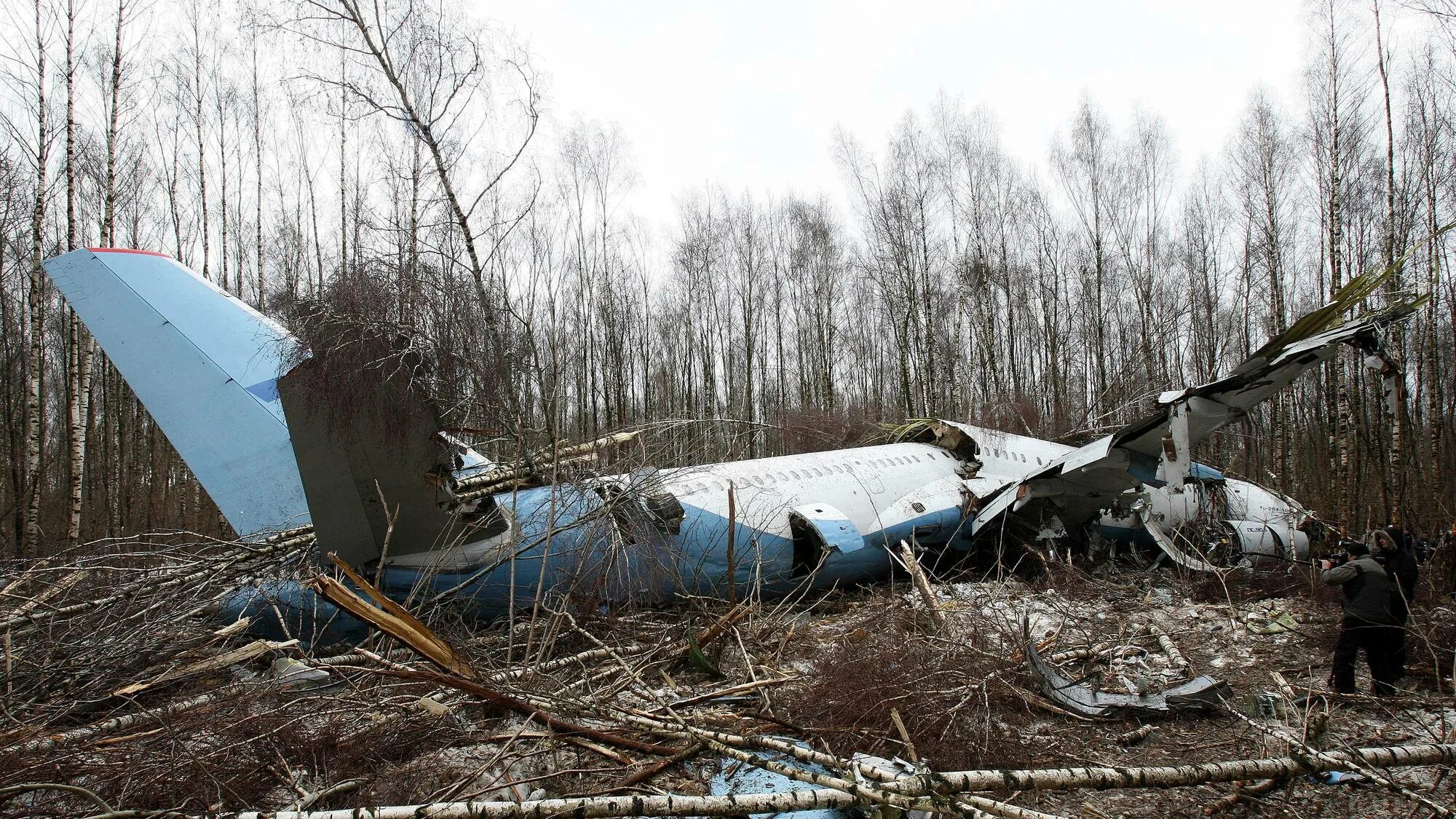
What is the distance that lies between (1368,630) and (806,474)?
596 cm

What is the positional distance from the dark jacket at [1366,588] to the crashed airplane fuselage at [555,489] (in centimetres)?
307

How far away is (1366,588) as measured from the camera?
641cm

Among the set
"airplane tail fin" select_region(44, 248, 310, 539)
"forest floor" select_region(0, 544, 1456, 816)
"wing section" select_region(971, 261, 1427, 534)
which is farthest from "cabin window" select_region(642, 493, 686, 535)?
"wing section" select_region(971, 261, 1427, 534)

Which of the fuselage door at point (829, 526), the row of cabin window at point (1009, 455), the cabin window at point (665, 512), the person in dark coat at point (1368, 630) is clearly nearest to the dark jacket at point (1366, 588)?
the person in dark coat at point (1368, 630)

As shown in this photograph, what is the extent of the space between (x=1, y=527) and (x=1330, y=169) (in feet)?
109

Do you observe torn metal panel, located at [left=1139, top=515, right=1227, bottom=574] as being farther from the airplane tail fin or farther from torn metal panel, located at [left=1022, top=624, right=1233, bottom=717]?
the airplane tail fin

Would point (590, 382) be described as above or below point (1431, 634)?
above

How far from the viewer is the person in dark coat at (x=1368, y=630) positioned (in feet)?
20.6

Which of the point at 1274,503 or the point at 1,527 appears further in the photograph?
the point at 1,527

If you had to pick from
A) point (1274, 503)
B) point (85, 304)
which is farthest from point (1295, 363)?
point (85, 304)

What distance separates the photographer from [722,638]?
279 inches

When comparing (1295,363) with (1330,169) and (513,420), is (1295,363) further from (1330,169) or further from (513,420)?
(1330,169)

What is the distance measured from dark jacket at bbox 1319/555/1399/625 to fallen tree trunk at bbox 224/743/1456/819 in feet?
10.7

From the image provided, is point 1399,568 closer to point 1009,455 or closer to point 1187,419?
point 1187,419
